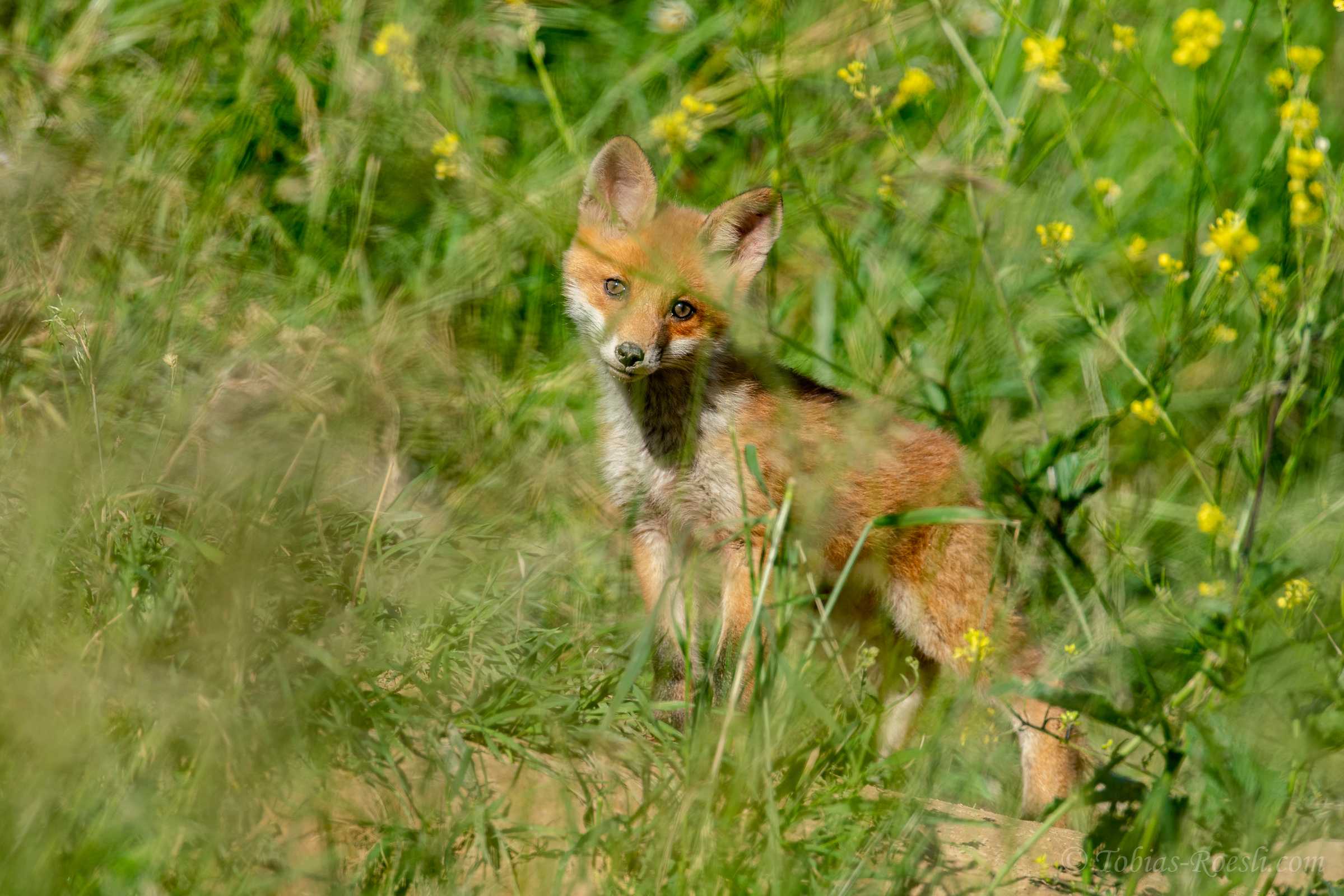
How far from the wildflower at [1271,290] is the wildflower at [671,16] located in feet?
10.5

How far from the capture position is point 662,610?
328 centimetres

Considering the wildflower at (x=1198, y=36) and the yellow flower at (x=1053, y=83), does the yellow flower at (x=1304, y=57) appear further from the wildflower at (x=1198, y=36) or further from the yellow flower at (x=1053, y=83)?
the yellow flower at (x=1053, y=83)

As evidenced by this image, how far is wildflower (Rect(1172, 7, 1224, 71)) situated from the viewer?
237 centimetres

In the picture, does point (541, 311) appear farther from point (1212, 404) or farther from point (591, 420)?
point (1212, 404)

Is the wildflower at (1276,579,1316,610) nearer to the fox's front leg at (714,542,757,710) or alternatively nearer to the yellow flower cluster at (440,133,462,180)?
the fox's front leg at (714,542,757,710)

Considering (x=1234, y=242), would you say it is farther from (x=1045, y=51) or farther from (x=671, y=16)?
(x=671, y=16)

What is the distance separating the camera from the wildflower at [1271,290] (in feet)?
7.75

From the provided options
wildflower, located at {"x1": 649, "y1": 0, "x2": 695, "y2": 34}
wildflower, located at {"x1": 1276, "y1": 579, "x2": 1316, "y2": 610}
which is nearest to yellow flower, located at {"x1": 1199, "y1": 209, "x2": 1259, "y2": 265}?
wildflower, located at {"x1": 1276, "y1": 579, "x2": 1316, "y2": 610}

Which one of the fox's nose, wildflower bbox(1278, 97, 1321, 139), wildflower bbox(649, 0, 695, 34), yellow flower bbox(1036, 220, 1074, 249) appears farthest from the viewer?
→ wildflower bbox(649, 0, 695, 34)

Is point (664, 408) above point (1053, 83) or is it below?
below

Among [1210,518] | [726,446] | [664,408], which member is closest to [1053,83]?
[1210,518]

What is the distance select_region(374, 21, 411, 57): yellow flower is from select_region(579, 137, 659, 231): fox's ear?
0.78 meters

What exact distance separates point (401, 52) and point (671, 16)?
1638 millimetres

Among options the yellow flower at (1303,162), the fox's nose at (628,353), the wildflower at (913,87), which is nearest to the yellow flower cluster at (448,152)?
the fox's nose at (628,353)
